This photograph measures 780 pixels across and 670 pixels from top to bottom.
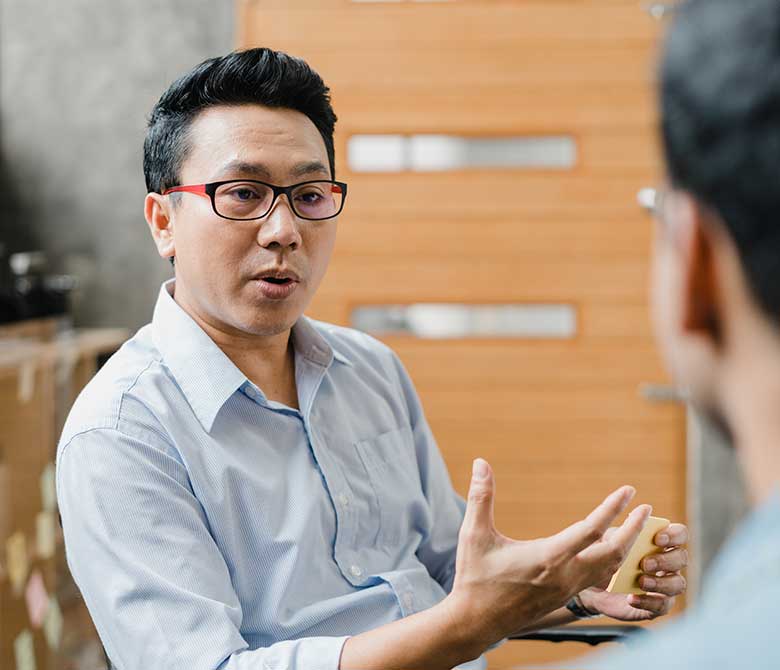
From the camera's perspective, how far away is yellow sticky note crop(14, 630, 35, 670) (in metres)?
2.81

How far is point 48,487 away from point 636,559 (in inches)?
78.3

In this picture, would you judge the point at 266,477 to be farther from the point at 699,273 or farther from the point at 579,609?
the point at 699,273

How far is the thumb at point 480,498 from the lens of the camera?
3.79 feet

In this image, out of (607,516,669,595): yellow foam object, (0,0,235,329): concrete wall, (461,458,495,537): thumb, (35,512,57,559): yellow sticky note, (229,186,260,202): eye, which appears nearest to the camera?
(461,458,495,537): thumb

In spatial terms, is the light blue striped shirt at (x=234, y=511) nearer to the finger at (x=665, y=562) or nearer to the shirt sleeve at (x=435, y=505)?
the shirt sleeve at (x=435, y=505)

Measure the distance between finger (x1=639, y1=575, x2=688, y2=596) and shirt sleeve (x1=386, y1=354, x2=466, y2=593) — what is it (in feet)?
1.11

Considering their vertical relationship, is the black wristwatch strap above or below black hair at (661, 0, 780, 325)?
below

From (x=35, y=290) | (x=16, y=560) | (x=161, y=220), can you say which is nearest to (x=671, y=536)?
(x=161, y=220)

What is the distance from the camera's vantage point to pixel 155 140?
5.33 ft

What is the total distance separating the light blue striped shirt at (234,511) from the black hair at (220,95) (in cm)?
19

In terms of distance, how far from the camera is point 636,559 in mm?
1454

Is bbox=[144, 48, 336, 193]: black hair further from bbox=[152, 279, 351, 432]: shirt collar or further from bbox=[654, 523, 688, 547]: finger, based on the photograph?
bbox=[654, 523, 688, 547]: finger

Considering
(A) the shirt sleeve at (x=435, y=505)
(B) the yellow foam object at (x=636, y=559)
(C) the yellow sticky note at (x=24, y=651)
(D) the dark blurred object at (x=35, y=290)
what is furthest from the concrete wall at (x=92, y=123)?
(B) the yellow foam object at (x=636, y=559)

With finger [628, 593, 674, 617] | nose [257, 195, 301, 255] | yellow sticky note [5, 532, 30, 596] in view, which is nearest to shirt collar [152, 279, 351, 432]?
nose [257, 195, 301, 255]
